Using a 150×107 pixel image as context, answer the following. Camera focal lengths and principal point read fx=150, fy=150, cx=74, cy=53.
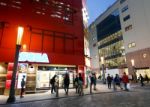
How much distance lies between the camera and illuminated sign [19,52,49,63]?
18.2 meters

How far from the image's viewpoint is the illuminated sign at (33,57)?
18244 millimetres

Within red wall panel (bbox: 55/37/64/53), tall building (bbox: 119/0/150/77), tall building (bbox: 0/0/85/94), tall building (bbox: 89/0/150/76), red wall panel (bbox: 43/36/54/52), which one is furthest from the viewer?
tall building (bbox: 89/0/150/76)

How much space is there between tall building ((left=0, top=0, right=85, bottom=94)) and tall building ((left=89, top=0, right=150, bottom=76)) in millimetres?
22090

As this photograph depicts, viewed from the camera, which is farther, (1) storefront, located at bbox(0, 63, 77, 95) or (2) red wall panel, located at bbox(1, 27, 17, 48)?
(2) red wall panel, located at bbox(1, 27, 17, 48)

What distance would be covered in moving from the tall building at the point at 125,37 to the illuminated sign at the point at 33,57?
92.7ft

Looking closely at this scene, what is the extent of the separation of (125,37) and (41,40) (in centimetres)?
3342

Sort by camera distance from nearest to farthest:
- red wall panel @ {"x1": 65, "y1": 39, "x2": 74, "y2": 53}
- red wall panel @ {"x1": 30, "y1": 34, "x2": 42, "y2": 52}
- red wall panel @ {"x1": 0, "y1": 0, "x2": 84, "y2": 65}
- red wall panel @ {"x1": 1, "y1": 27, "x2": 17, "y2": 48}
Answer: red wall panel @ {"x1": 1, "y1": 27, "x2": 17, "y2": 48}, red wall panel @ {"x1": 0, "y1": 0, "x2": 84, "y2": 65}, red wall panel @ {"x1": 30, "y1": 34, "x2": 42, "y2": 52}, red wall panel @ {"x1": 65, "y1": 39, "x2": 74, "y2": 53}

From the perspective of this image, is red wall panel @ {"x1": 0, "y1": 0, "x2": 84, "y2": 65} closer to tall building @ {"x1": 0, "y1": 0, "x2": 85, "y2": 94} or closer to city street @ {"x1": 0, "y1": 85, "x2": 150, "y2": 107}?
tall building @ {"x1": 0, "y1": 0, "x2": 85, "y2": 94}

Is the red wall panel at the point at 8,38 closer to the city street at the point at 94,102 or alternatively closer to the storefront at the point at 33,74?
the storefront at the point at 33,74

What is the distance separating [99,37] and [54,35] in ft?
159

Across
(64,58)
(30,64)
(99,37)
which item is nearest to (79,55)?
(64,58)

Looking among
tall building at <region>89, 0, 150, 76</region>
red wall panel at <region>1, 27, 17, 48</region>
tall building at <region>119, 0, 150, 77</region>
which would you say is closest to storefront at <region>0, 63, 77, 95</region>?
red wall panel at <region>1, 27, 17, 48</region>

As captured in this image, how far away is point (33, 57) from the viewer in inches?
746

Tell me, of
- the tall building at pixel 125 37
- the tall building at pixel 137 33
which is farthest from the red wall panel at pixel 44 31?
the tall building at pixel 125 37
